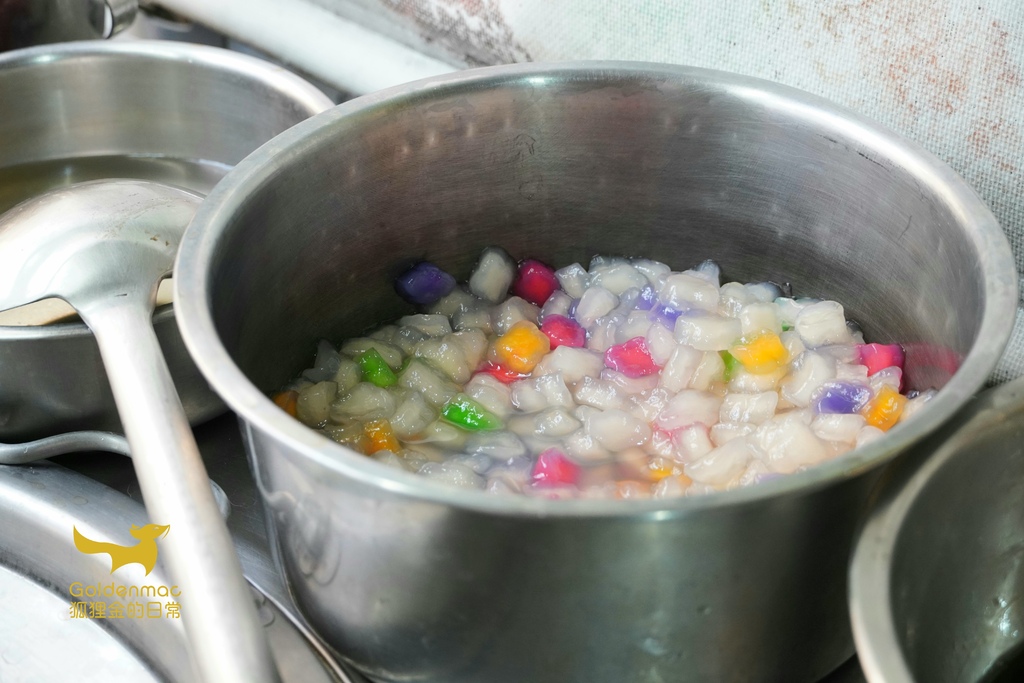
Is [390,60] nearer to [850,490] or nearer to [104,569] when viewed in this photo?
[104,569]

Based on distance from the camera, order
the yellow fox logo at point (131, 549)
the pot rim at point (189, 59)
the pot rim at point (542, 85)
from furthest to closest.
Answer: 1. the pot rim at point (189, 59)
2. the yellow fox logo at point (131, 549)
3. the pot rim at point (542, 85)

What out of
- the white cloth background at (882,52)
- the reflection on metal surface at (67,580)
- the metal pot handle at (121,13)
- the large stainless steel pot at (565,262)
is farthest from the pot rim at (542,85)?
the metal pot handle at (121,13)

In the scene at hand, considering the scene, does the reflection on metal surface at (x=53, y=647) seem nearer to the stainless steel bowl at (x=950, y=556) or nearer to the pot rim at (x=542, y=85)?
the pot rim at (x=542, y=85)

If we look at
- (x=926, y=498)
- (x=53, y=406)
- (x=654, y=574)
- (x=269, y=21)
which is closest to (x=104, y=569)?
(x=53, y=406)

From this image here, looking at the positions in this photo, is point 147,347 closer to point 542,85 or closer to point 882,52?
point 542,85

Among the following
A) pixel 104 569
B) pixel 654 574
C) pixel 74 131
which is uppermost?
pixel 654 574

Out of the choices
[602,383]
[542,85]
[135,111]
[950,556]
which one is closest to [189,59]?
[135,111]

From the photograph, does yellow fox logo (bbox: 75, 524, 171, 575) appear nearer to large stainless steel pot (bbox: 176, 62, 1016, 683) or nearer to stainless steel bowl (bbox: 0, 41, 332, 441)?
large stainless steel pot (bbox: 176, 62, 1016, 683)
